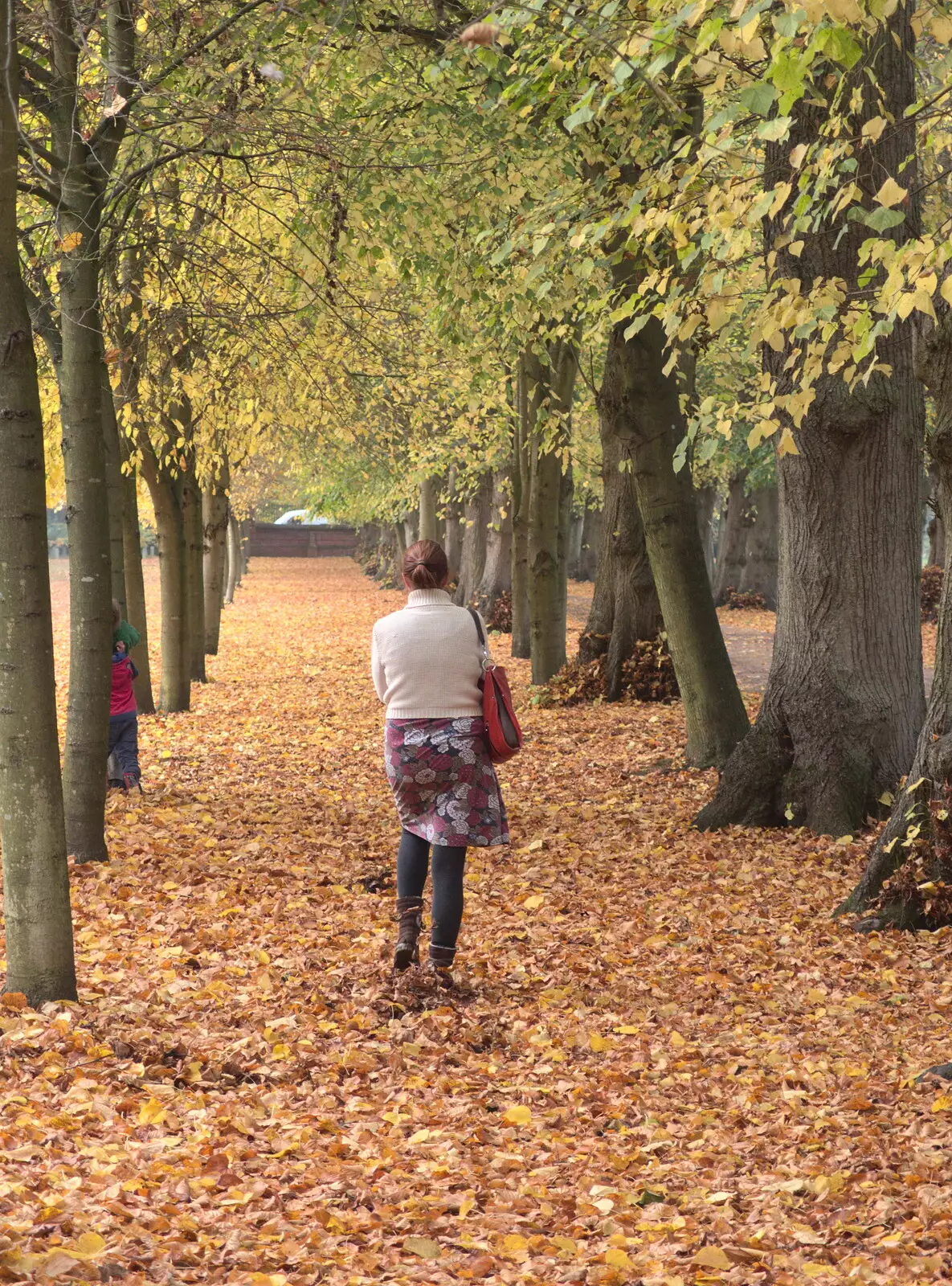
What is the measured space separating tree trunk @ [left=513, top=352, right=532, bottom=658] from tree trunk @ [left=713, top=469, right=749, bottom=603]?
487 inches

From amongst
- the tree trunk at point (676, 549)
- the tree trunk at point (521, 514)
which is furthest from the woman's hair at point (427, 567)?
the tree trunk at point (521, 514)

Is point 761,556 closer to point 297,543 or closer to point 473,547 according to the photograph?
point 473,547

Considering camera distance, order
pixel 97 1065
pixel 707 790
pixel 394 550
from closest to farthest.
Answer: pixel 97 1065 → pixel 707 790 → pixel 394 550

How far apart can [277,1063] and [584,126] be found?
284 inches

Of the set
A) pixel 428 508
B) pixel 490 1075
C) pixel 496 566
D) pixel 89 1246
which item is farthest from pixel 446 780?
pixel 428 508

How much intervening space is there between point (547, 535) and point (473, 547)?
1404 cm

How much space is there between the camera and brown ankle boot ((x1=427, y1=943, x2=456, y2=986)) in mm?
5734

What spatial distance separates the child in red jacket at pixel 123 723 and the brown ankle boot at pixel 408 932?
474 cm

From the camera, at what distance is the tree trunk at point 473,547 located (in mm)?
29469

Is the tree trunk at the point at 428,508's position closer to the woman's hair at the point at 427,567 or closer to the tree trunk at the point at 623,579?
the tree trunk at the point at 623,579

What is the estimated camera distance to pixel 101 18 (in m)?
7.62

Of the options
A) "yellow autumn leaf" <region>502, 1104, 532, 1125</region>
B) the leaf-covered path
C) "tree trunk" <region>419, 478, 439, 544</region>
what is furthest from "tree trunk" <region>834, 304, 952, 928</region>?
"tree trunk" <region>419, 478, 439, 544</region>

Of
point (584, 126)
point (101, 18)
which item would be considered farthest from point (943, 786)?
point (101, 18)

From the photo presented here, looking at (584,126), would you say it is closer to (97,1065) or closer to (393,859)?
(393,859)
